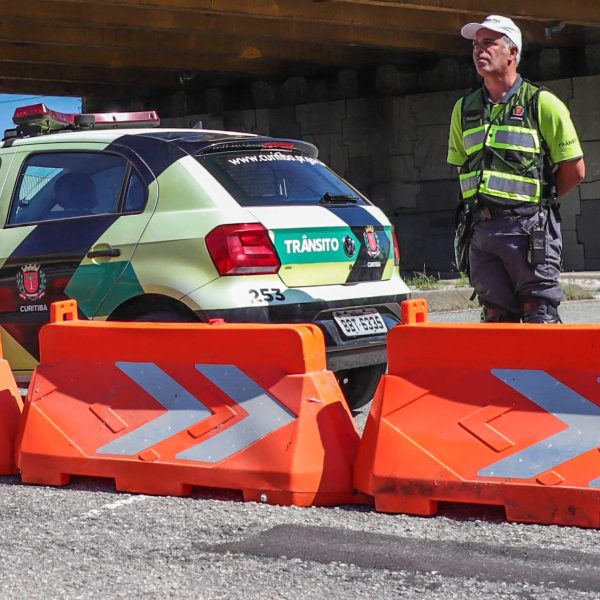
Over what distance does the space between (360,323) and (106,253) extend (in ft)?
4.44

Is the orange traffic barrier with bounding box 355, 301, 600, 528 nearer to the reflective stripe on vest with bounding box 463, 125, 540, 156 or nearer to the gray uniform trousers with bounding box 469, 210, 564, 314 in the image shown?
the gray uniform trousers with bounding box 469, 210, 564, 314

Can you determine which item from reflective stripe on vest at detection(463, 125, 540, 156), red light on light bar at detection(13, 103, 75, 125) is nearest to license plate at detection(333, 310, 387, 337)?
reflective stripe on vest at detection(463, 125, 540, 156)

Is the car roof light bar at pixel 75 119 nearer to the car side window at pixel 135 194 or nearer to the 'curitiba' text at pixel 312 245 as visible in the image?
the car side window at pixel 135 194

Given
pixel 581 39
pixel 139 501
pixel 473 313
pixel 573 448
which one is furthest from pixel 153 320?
pixel 581 39

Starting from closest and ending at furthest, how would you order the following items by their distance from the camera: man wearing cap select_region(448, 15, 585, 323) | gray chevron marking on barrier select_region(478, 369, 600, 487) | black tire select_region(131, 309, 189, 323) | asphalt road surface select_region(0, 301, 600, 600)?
asphalt road surface select_region(0, 301, 600, 600), gray chevron marking on barrier select_region(478, 369, 600, 487), man wearing cap select_region(448, 15, 585, 323), black tire select_region(131, 309, 189, 323)

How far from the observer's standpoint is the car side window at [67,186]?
243 inches

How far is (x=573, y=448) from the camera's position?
13.5ft

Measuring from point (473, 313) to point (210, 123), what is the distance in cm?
1221

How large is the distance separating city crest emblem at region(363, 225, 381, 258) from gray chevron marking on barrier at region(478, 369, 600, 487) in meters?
2.19

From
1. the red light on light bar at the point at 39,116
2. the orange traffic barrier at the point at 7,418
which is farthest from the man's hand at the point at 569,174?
the red light on light bar at the point at 39,116

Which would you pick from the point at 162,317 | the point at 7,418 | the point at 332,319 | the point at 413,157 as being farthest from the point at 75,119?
the point at 413,157

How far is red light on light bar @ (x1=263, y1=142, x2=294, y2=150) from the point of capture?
6367 mm

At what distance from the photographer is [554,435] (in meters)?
4.16

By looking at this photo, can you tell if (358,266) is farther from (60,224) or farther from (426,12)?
(426,12)
